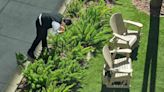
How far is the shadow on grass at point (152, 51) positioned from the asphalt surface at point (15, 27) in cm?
295

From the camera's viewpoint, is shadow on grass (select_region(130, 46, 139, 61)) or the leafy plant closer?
shadow on grass (select_region(130, 46, 139, 61))

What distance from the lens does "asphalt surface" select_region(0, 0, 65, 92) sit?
11000 mm

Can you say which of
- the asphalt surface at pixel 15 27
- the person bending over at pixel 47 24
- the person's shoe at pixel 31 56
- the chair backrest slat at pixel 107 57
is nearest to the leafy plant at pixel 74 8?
the asphalt surface at pixel 15 27

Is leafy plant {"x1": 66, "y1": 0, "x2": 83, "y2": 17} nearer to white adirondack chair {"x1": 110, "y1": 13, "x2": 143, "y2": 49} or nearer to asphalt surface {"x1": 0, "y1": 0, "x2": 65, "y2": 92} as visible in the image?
asphalt surface {"x1": 0, "y1": 0, "x2": 65, "y2": 92}

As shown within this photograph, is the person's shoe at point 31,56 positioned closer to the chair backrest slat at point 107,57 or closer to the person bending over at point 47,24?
the person bending over at point 47,24

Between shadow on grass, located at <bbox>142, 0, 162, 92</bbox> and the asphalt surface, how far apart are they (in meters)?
2.95

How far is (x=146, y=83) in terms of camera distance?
10.7 m

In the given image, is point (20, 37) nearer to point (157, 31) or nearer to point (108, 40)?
point (108, 40)

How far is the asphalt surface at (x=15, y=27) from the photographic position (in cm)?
1100

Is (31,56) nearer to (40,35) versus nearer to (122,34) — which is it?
(40,35)

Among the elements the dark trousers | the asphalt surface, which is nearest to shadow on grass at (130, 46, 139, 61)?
the dark trousers

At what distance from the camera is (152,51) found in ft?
38.6

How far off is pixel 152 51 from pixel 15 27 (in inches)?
159

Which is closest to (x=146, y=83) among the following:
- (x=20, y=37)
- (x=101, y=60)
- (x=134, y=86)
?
(x=134, y=86)
